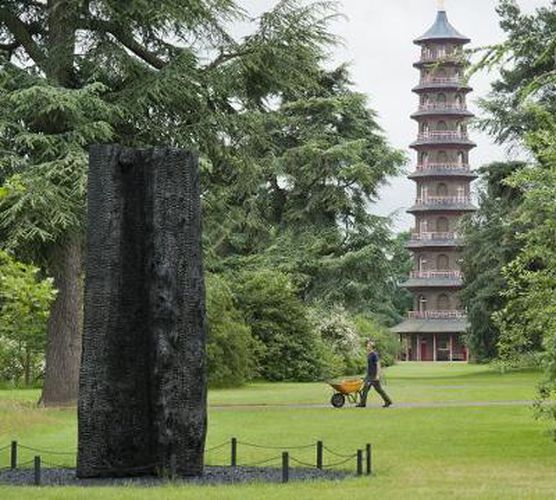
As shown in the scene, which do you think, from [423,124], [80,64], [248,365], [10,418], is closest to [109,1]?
[80,64]

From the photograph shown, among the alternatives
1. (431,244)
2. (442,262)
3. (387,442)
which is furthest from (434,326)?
(387,442)

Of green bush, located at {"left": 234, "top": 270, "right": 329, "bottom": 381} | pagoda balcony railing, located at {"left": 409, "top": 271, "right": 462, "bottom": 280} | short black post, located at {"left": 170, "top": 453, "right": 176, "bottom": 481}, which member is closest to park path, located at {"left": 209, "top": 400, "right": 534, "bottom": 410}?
short black post, located at {"left": 170, "top": 453, "right": 176, "bottom": 481}

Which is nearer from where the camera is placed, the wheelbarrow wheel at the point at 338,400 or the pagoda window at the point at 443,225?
the wheelbarrow wheel at the point at 338,400

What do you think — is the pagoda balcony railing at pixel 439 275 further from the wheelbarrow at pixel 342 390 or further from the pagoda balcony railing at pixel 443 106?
the wheelbarrow at pixel 342 390

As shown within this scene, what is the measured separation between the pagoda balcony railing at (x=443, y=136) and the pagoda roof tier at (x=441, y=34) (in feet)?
17.8

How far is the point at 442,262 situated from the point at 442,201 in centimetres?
417

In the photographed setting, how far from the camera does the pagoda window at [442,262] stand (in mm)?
80000

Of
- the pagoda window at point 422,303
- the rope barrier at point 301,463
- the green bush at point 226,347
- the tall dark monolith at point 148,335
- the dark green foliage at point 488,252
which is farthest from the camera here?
the pagoda window at point 422,303

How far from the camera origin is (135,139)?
27.5 meters

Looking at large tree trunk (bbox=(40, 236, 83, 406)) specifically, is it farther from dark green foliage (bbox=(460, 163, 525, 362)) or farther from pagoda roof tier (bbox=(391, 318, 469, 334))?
pagoda roof tier (bbox=(391, 318, 469, 334))

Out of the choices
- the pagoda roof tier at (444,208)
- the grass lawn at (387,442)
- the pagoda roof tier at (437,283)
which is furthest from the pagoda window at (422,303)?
the grass lawn at (387,442)

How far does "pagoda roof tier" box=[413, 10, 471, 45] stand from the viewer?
3056 inches

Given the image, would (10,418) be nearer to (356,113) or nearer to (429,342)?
(356,113)

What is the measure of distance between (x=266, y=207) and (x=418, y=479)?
33.9m
